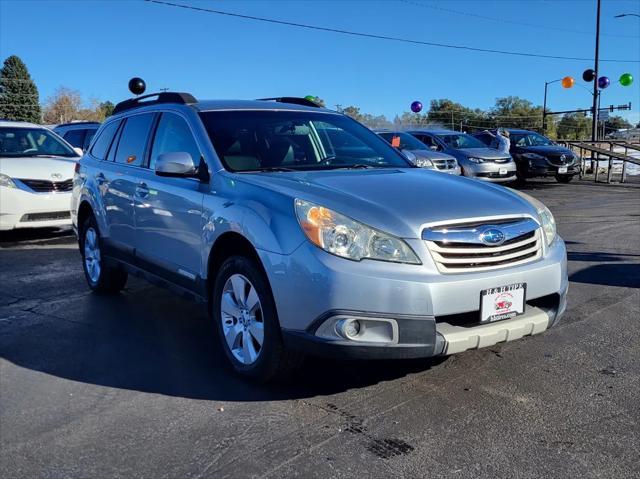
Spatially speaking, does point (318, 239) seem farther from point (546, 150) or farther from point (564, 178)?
point (564, 178)

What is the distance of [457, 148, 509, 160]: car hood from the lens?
52.5 feet

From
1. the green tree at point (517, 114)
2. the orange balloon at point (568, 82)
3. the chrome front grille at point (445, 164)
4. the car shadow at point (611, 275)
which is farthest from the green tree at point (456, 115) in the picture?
the car shadow at point (611, 275)

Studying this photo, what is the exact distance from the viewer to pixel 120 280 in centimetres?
614

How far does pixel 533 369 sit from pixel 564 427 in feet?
2.68

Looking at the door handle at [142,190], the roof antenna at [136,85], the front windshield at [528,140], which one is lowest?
the front windshield at [528,140]

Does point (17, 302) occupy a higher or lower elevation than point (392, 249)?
lower

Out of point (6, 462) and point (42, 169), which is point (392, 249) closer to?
point (6, 462)

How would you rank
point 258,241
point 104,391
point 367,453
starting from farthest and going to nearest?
point 104,391 → point 258,241 → point 367,453

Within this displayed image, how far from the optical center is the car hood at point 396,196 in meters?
3.38

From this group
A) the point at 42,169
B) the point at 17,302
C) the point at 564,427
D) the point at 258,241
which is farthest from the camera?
the point at 42,169

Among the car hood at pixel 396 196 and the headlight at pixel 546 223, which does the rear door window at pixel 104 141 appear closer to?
the car hood at pixel 396 196

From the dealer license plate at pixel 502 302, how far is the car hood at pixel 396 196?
429 mm

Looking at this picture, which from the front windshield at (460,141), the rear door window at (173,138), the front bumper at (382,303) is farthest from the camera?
the front windshield at (460,141)

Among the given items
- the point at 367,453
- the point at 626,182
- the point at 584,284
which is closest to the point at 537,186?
the point at 626,182
